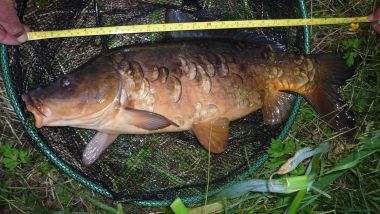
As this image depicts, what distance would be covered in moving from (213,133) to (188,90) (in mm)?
300

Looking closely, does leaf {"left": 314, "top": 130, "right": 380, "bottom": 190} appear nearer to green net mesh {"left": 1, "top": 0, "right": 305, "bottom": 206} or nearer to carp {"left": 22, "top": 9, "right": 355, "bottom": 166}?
carp {"left": 22, "top": 9, "right": 355, "bottom": 166}

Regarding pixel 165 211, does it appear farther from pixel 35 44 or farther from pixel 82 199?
pixel 35 44

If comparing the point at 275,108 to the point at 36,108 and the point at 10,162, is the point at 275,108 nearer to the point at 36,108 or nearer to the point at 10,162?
the point at 36,108

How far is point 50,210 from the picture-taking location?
107 inches

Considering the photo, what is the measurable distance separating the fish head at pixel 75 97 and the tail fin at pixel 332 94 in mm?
1214

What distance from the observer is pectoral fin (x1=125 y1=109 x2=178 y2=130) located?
2262 millimetres

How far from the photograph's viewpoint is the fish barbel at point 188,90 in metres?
2.25

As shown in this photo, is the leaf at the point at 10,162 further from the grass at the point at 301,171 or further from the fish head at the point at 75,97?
the fish head at the point at 75,97

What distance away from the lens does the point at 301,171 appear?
2.68 m

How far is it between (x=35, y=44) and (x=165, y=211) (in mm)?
1267

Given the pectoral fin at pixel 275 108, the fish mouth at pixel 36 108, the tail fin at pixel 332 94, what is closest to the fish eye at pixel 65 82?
the fish mouth at pixel 36 108

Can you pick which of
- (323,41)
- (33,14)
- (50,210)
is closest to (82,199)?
(50,210)

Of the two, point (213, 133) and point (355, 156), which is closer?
point (213, 133)

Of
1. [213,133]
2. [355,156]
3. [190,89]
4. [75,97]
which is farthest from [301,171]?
[75,97]
